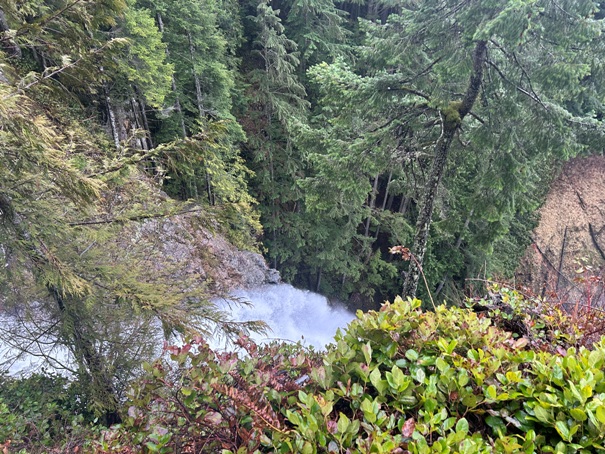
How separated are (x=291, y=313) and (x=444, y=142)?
7.01 metres

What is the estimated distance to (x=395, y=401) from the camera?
1304 millimetres

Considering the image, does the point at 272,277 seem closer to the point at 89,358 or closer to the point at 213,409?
the point at 89,358

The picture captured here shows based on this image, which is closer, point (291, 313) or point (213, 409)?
point (213, 409)

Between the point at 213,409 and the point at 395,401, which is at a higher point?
the point at 395,401

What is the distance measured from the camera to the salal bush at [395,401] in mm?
1122

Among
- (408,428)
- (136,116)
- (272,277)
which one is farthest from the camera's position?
(272,277)

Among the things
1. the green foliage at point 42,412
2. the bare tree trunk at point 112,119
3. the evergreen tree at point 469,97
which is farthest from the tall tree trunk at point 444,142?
the bare tree trunk at point 112,119

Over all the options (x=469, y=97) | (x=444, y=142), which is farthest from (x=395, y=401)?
(x=469, y=97)

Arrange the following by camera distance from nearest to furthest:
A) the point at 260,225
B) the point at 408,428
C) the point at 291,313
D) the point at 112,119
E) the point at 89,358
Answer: the point at 408,428 → the point at 89,358 → the point at 260,225 → the point at 112,119 → the point at 291,313

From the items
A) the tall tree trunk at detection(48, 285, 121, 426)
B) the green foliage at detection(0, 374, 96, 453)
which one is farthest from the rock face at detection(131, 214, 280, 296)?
the tall tree trunk at detection(48, 285, 121, 426)

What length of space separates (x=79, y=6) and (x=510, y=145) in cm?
518

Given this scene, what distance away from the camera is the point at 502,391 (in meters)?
1.30

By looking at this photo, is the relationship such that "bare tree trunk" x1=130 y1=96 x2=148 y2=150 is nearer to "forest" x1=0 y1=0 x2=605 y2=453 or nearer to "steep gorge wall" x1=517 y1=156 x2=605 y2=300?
"forest" x1=0 y1=0 x2=605 y2=453

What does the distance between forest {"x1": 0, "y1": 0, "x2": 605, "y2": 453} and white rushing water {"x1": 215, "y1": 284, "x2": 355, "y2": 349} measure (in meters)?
0.96
